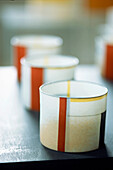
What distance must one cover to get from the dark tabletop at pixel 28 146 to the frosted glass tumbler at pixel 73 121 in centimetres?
2

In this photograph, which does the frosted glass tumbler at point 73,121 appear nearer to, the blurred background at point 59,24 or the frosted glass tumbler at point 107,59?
the frosted glass tumbler at point 107,59

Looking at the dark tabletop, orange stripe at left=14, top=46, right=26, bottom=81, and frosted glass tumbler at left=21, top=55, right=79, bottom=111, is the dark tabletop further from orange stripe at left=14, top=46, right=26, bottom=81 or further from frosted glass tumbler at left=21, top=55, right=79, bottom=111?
orange stripe at left=14, top=46, right=26, bottom=81

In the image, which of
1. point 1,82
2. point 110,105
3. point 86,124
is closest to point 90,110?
point 86,124

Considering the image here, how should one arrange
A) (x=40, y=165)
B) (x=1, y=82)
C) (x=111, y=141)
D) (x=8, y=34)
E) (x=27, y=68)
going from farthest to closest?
(x=8, y=34) → (x=1, y=82) → (x=27, y=68) → (x=111, y=141) → (x=40, y=165)

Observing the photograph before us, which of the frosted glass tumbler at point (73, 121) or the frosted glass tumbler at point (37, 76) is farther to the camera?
the frosted glass tumbler at point (37, 76)

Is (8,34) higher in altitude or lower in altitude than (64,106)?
lower

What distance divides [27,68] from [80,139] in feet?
1.17

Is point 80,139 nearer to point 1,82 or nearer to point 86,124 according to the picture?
point 86,124

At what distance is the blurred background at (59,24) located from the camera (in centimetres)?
335

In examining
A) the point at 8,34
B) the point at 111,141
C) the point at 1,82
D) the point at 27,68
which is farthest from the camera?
the point at 8,34

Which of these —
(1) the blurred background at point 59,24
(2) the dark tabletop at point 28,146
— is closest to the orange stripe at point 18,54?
(2) the dark tabletop at point 28,146

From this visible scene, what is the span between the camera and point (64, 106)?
24.0 inches

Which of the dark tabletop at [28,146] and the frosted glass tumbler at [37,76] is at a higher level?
the frosted glass tumbler at [37,76]

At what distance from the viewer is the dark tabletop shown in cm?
59
